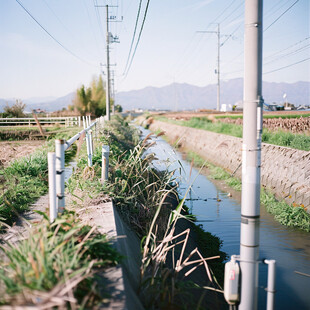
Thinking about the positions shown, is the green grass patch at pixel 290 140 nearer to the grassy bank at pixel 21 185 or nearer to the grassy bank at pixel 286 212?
the grassy bank at pixel 286 212

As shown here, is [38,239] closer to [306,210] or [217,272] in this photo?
[217,272]

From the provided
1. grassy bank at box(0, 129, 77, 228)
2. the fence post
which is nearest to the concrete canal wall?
the fence post

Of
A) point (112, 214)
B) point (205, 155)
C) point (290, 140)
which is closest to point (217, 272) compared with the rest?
point (112, 214)

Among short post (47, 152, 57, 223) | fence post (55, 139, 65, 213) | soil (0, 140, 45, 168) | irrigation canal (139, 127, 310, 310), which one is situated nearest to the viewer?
short post (47, 152, 57, 223)

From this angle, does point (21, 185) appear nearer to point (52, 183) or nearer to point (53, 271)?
point (52, 183)

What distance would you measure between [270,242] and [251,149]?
5150 millimetres

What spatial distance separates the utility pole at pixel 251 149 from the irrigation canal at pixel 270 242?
0.62ft

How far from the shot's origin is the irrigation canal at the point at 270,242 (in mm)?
5860

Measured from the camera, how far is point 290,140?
14.1 m

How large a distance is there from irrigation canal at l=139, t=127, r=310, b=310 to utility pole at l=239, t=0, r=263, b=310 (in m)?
0.19

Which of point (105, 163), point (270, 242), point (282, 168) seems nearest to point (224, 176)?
point (282, 168)

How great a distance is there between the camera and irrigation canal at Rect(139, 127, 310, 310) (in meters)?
5.86

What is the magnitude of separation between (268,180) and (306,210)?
328 centimetres

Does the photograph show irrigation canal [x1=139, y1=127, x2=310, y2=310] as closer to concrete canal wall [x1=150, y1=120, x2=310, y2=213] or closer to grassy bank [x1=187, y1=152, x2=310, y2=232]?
grassy bank [x1=187, y1=152, x2=310, y2=232]
